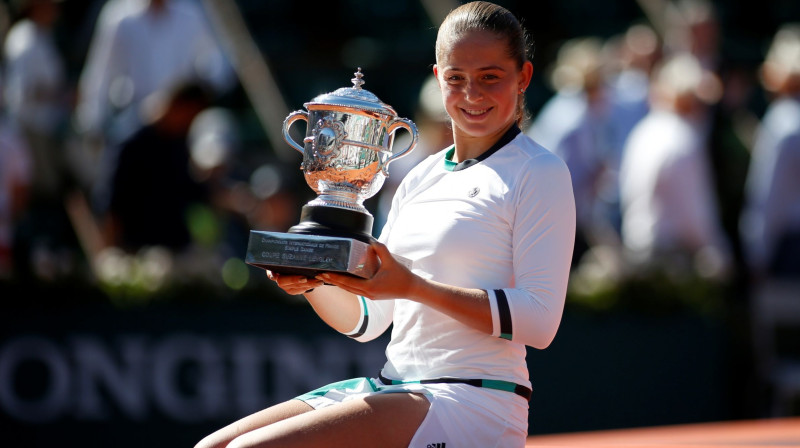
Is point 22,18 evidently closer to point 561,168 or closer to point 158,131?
point 158,131

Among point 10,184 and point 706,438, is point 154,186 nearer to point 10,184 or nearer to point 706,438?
point 10,184

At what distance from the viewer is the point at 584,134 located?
7234 mm

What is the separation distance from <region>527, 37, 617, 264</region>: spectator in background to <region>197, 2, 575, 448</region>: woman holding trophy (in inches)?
179

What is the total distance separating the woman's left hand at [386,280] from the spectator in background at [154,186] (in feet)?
13.6

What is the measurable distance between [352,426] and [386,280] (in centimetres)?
33

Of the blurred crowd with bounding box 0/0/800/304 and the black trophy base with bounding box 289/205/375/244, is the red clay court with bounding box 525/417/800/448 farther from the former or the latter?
the blurred crowd with bounding box 0/0/800/304

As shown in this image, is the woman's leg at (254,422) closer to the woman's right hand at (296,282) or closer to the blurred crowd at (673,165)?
the woman's right hand at (296,282)

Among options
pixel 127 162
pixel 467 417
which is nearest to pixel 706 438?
pixel 467 417

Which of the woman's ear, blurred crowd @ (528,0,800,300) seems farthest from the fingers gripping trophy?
blurred crowd @ (528,0,800,300)

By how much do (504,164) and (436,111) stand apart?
12.3ft

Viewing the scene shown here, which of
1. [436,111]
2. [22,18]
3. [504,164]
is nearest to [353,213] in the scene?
[504,164]

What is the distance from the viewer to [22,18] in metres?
7.76

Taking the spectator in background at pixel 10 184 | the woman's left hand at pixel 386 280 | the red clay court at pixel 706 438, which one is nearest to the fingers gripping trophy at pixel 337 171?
the woman's left hand at pixel 386 280

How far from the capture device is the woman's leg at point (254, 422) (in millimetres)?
2650
